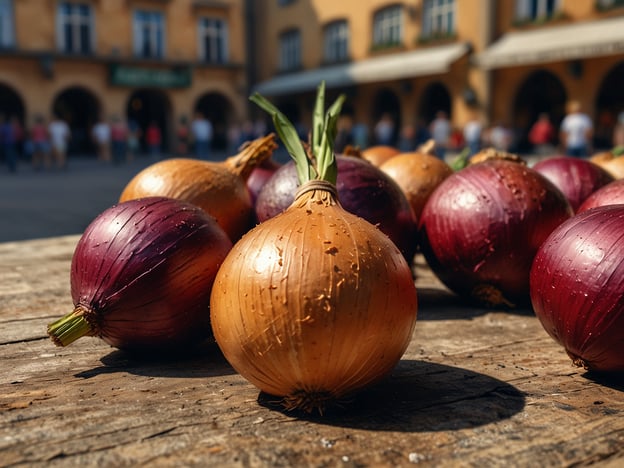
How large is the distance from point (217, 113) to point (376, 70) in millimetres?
10039

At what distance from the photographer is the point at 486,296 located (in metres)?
3.13

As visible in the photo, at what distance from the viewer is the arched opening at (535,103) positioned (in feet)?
64.1

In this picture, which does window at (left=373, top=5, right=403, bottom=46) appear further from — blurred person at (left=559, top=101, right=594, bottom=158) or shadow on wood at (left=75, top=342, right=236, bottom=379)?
shadow on wood at (left=75, top=342, right=236, bottom=379)

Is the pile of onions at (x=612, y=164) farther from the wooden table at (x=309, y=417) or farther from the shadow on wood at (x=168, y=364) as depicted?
the shadow on wood at (x=168, y=364)

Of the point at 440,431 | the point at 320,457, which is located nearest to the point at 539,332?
the point at 440,431

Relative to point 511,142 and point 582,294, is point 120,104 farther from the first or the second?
point 582,294

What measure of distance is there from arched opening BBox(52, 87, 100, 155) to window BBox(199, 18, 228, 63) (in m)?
4.94

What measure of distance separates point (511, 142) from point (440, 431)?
18294 mm

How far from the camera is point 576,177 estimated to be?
366 centimetres

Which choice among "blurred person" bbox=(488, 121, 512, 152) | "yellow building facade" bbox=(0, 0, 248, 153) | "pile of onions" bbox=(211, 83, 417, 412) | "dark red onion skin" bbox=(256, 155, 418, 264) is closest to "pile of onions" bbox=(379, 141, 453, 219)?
"dark red onion skin" bbox=(256, 155, 418, 264)

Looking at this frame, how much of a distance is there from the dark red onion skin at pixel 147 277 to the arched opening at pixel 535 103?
18867 millimetres

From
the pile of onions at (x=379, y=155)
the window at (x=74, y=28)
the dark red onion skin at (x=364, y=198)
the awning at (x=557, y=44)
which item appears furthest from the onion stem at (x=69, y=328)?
the window at (x=74, y=28)

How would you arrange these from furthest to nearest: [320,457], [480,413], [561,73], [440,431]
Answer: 1. [561,73]
2. [480,413]
3. [440,431]
4. [320,457]

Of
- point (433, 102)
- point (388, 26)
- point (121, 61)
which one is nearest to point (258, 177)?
point (433, 102)
